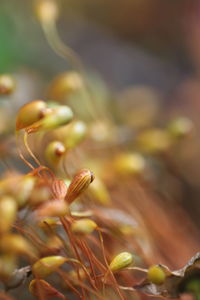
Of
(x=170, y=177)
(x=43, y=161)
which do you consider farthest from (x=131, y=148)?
(x=43, y=161)

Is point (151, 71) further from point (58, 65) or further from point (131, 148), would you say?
point (131, 148)

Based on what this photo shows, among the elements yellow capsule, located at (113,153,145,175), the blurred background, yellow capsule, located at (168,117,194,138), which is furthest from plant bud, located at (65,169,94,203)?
the blurred background

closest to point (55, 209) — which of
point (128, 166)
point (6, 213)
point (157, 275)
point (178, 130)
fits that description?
point (6, 213)

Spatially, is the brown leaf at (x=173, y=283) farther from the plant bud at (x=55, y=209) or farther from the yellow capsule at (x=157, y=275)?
the plant bud at (x=55, y=209)

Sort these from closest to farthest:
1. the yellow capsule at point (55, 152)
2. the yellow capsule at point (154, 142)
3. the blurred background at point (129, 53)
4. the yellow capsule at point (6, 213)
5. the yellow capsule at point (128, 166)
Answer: the yellow capsule at point (6, 213), the yellow capsule at point (55, 152), the yellow capsule at point (128, 166), the yellow capsule at point (154, 142), the blurred background at point (129, 53)

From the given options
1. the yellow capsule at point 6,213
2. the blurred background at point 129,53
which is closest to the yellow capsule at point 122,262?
the yellow capsule at point 6,213

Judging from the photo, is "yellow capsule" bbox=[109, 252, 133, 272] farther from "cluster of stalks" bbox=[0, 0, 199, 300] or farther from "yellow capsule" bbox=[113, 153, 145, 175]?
"yellow capsule" bbox=[113, 153, 145, 175]

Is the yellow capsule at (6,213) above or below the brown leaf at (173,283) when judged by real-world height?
above

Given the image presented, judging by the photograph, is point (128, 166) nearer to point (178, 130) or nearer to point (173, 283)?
point (178, 130)

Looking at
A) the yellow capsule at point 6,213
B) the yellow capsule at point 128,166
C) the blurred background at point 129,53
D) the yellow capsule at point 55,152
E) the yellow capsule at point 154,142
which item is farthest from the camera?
the blurred background at point 129,53
